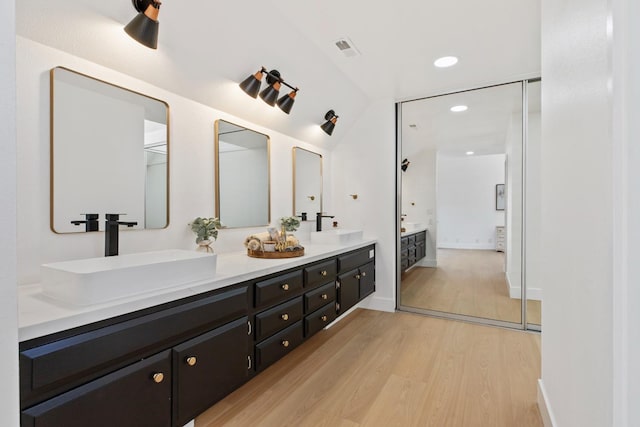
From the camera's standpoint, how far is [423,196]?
5902 millimetres

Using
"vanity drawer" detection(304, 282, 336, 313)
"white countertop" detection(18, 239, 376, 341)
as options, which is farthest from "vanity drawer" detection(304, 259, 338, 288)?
"white countertop" detection(18, 239, 376, 341)

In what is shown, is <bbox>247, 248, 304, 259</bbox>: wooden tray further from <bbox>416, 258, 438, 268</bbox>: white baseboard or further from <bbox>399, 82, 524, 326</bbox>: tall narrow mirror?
<bbox>416, 258, 438, 268</bbox>: white baseboard

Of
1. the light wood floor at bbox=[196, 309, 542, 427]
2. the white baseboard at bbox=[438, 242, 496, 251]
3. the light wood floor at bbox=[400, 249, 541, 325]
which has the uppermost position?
the white baseboard at bbox=[438, 242, 496, 251]

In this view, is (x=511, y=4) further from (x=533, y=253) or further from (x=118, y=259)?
(x=533, y=253)

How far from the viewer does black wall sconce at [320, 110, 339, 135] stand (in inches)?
125

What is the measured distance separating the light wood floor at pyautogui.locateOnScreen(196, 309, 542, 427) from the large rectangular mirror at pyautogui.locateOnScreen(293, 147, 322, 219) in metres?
1.28

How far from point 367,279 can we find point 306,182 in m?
1.22

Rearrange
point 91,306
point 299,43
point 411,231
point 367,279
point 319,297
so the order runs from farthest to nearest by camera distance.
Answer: point 411,231 < point 367,279 < point 319,297 < point 299,43 < point 91,306

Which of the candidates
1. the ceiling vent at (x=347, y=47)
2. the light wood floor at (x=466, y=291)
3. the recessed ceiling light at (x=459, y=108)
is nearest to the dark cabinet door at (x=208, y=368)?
the ceiling vent at (x=347, y=47)

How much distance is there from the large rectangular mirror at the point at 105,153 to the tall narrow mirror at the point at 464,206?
282 cm

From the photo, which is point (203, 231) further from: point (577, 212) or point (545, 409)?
point (545, 409)

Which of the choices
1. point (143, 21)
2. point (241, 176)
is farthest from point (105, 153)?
point (241, 176)

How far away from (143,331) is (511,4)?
262 cm

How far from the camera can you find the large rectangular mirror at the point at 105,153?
1448mm
